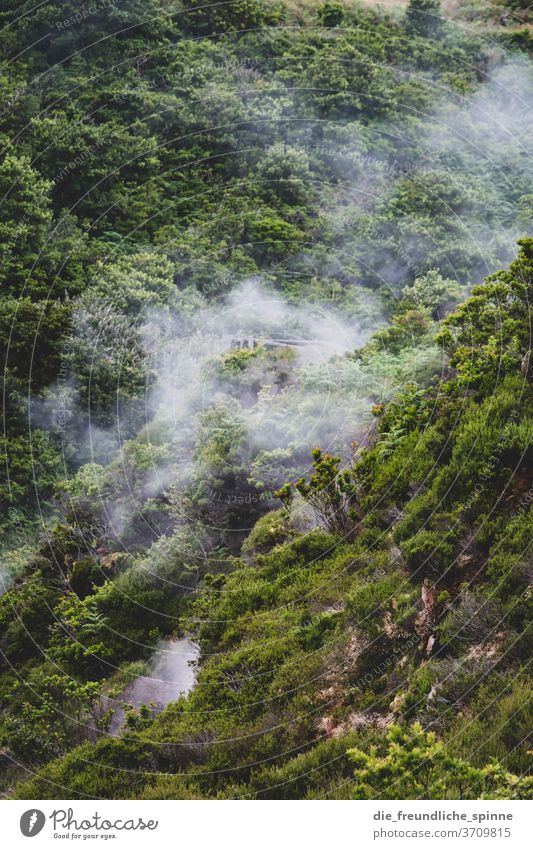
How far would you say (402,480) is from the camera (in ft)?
46.4

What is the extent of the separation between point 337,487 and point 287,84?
838 inches

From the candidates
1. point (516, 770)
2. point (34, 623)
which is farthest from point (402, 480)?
point (34, 623)

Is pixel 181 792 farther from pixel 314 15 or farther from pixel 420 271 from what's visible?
pixel 314 15

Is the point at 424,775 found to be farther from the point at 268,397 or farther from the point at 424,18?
the point at 424,18
